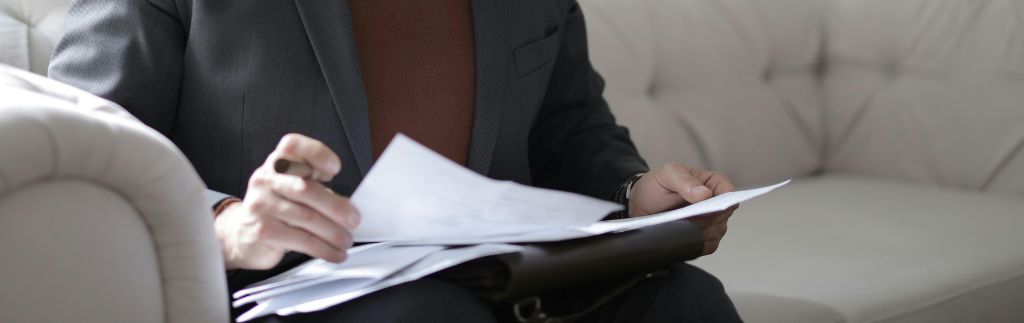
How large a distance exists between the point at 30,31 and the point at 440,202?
2.03ft

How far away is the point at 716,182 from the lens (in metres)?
1.08

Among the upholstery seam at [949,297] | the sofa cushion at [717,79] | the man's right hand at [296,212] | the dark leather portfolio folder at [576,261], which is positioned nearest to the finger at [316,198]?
the man's right hand at [296,212]

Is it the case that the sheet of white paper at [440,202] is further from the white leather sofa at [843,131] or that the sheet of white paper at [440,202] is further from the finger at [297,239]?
the white leather sofa at [843,131]

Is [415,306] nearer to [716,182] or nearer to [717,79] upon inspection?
[716,182]

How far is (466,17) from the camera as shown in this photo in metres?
1.16

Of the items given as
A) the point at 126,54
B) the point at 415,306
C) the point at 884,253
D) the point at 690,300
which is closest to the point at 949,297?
the point at 884,253

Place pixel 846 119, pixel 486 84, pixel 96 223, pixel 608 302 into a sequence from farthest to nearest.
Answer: pixel 846 119 → pixel 486 84 → pixel 608 302 → pixel 96 223

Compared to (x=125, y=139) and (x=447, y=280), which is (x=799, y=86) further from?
(x=125, y=139)

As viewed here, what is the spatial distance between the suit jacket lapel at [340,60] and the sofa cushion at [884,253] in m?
0.47

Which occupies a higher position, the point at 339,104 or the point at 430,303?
the point at 339,104

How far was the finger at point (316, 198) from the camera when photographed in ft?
2.59

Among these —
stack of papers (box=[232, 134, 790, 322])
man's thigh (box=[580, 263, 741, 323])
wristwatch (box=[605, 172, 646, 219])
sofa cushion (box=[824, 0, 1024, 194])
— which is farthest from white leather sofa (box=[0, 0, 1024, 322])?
stack of papers (box=[232, 134, 790, 322])

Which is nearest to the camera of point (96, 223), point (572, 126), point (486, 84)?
point (96, 223)

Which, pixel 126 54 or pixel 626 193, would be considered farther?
pixel 626 193
